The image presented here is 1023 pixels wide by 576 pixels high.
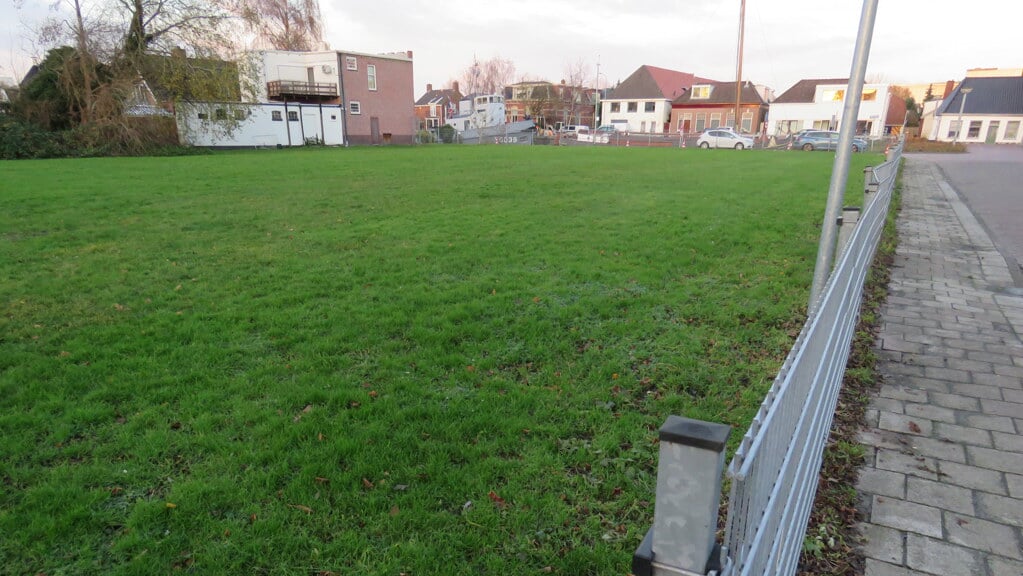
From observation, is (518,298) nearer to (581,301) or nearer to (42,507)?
(581,301)

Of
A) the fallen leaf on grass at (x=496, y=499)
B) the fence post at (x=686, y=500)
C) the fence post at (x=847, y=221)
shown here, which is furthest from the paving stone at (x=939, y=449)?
the fence post at (x=686, y=500)

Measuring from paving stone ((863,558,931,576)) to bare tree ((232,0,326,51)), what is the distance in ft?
118

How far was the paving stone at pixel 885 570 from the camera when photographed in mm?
2473

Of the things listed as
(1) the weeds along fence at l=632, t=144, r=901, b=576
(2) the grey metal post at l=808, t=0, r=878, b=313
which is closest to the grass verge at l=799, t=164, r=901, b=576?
(1) the weeds along fence at l=632, t=144, r=901, b=576

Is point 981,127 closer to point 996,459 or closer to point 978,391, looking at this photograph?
point 978,391

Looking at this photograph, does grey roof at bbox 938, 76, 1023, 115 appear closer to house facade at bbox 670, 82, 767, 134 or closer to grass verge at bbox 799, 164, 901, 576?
house facade at bbox 670, 82, 767, 134

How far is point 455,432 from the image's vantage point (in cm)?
354

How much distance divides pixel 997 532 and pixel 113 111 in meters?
34.5

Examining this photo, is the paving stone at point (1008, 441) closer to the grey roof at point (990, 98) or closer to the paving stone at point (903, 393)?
the paving stone at point (903, 393)

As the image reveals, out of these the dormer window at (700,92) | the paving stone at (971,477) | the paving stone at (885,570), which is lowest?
the paving stone at (885,570)

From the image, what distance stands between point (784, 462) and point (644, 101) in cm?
7196

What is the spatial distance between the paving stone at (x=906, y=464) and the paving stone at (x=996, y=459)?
10.0 inches

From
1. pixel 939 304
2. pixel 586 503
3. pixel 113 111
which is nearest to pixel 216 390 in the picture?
pixel 586 503

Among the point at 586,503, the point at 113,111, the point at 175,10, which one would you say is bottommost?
the point at 586,503
